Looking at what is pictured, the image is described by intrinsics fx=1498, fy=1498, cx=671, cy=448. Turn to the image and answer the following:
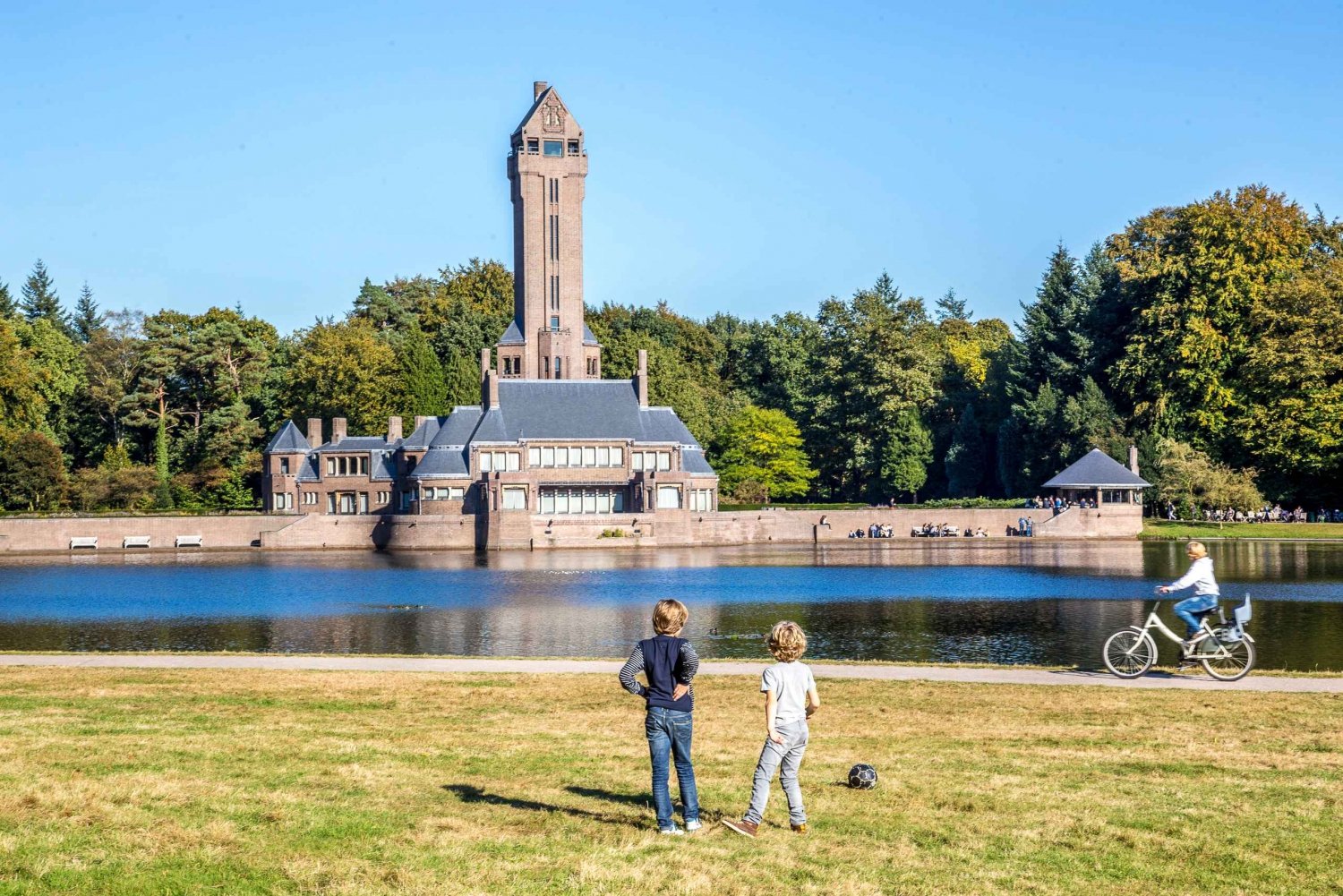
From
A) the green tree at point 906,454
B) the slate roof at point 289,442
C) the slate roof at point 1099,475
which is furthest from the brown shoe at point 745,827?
the green tree at point 906,454

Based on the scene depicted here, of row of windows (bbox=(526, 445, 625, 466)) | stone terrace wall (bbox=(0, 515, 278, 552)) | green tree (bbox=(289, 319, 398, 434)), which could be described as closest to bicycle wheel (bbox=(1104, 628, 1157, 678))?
row of windows (bbox=(526, 445, 625, 466))

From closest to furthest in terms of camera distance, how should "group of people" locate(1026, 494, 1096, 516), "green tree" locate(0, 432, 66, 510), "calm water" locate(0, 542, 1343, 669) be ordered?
"calm water" locate(0, 542, 1343, 669) < "group of people" locate(1026, 494, 1096, 516) < "green tree" locate(0, 432, 66, 510)

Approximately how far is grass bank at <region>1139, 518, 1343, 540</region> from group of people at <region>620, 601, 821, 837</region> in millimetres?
73969

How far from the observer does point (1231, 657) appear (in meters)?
21.7

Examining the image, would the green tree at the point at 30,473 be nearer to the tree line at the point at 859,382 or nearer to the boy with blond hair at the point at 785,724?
the tree line at the point at 859,382

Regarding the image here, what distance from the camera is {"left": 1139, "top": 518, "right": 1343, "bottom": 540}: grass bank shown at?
262 feet

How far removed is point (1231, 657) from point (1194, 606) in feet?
3.07

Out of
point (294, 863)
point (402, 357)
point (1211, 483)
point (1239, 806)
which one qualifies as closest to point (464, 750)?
point (294, 863)

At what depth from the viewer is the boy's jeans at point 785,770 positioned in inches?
465

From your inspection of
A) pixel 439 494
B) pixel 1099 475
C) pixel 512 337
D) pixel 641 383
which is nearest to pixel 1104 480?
pixel 1099 475

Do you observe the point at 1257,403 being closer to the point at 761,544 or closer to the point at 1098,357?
the point at 1098,357

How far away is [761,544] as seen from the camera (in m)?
87.0

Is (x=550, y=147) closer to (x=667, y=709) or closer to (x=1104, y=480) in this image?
(x=1104, y=480)

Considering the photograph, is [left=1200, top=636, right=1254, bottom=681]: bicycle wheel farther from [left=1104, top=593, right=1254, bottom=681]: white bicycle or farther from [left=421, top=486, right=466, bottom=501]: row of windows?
[left=421, top=486, right=466, bottom=501]: row of windows
